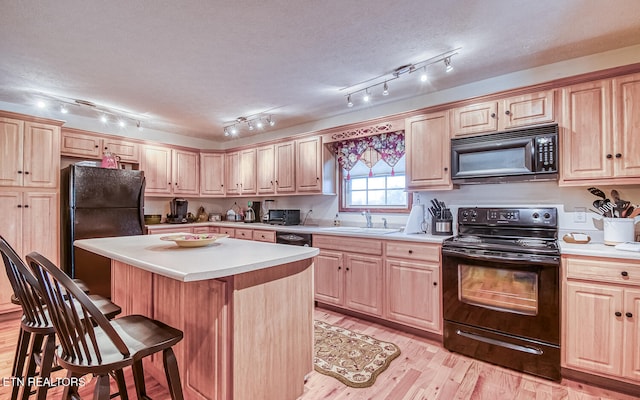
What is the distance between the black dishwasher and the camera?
11.5 feet

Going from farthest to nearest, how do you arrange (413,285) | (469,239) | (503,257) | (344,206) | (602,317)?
(344,206) → (413,285) → (469,239) → (503,257) → (602,317)

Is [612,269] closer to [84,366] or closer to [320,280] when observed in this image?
[320,280]

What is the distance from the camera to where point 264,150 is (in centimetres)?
450

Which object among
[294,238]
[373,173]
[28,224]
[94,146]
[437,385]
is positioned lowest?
[437,385]

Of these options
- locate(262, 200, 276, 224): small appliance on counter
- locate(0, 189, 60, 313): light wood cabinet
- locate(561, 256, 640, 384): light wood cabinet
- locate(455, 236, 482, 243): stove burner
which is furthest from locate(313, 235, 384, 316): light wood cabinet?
locate(0, 189, 60, 313): light wood cabinet

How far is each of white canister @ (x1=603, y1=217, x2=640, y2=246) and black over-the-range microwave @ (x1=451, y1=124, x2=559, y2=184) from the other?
485mm

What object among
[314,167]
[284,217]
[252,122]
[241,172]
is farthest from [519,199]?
[241,172]

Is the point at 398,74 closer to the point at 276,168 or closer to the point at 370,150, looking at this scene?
the point at 370,150

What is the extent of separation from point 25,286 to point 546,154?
3389 mm

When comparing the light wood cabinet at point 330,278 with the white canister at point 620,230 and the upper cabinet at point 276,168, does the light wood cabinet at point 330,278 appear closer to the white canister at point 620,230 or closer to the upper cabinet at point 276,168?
the upper cabinet at point 276,168

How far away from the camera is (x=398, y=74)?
2.71 meters

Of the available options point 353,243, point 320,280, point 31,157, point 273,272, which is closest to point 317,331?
point 320,280

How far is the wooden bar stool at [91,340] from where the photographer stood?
107 cm

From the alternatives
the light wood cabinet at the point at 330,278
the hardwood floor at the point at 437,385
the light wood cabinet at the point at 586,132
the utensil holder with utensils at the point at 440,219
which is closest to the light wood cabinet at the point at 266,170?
the light wood cabinet at the point at 330,278
